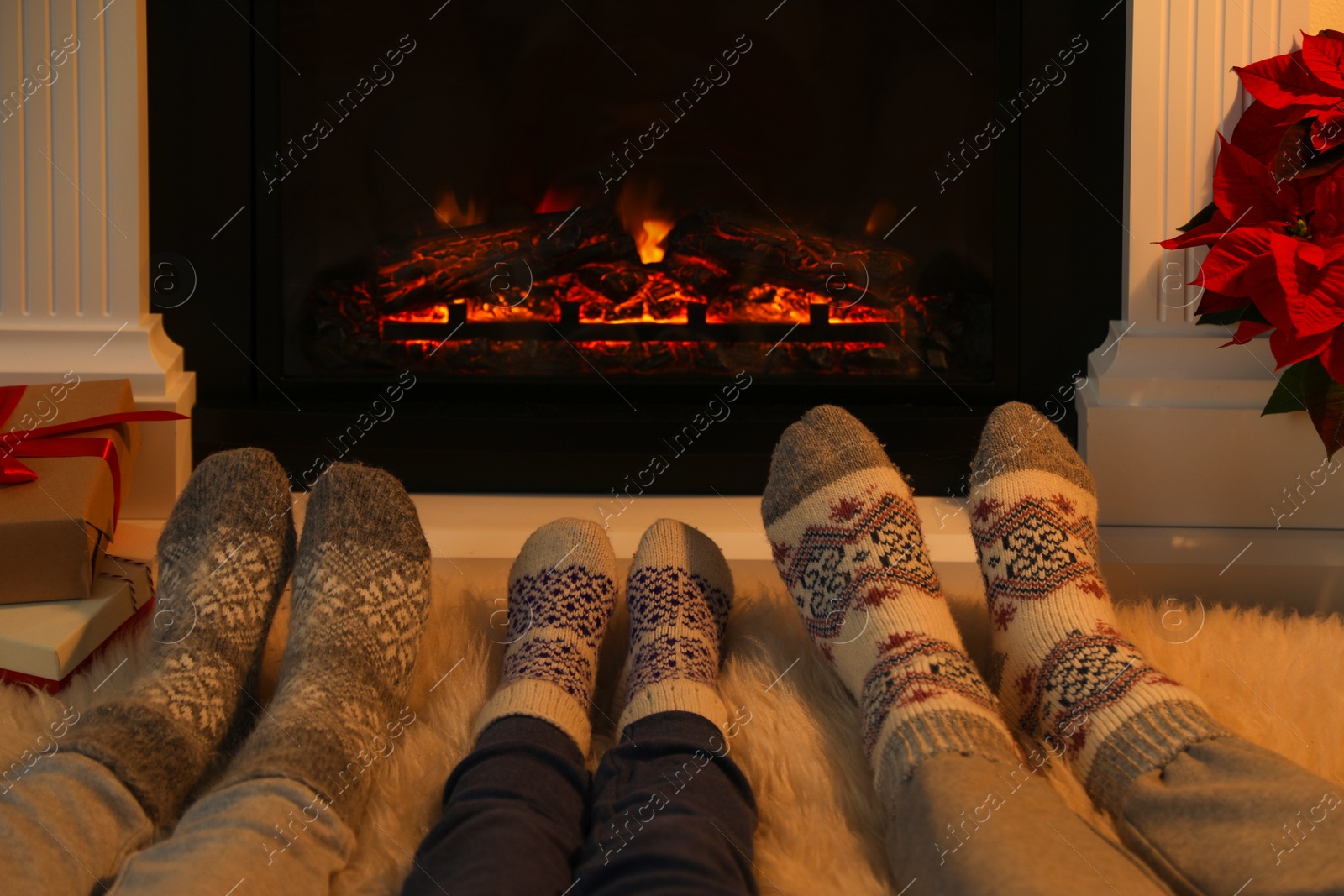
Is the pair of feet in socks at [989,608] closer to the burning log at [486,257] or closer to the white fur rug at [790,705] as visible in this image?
the white fur rug at [790,705]

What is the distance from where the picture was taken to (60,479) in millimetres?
818

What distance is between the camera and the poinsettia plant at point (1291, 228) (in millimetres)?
762

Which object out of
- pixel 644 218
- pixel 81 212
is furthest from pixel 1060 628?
pixel 81 212

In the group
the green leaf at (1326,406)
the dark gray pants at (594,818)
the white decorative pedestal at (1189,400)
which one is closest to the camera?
the dark gray pants at (594,818)

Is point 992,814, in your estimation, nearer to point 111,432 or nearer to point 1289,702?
point 1289,702

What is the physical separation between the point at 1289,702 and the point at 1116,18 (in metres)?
0.78

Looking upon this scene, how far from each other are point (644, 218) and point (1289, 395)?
0.76 m

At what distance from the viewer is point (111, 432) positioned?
2.93ft

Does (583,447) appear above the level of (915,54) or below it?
below

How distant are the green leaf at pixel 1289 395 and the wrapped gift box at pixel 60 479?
111 centimetres

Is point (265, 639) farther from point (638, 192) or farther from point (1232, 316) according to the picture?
point (1232, 316)

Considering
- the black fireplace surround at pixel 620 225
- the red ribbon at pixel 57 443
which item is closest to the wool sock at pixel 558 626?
the black fireplace surround at pixel 620 225

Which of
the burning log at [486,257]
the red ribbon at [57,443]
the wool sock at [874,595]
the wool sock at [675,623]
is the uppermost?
the burning log at [486,257]

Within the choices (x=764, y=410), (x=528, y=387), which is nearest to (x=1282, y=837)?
(x=764, y=410)
